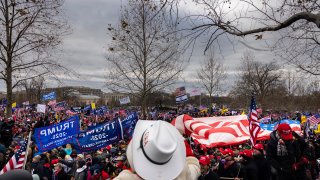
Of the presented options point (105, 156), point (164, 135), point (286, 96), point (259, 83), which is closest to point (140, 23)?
point (105, 156)

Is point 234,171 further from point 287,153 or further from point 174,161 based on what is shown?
point 174,161

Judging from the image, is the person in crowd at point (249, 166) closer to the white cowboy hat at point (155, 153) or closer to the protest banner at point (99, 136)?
the protest banner at point (99, 136)

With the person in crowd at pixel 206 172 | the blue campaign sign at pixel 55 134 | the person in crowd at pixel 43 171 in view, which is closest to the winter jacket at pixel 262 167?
the person in crowd at pixel 206 172

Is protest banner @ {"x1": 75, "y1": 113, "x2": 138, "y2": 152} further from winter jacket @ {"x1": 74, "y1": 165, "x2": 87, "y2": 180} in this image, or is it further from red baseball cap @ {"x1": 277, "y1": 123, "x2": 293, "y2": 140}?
red baseball cap @ {"x1": 277, "y1": 123, "x2": 293, "y2": 140}

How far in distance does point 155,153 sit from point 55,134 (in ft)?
28.4

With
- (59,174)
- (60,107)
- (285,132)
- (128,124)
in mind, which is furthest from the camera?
(60,107)

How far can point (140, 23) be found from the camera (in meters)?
23.9

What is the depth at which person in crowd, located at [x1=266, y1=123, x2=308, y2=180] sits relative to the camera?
709cm

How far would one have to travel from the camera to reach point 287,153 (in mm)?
7098

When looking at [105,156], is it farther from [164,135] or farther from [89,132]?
[164,135]

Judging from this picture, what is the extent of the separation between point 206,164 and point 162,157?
4.92 meters

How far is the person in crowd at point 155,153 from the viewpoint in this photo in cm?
229

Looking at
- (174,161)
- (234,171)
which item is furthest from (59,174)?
(174,161)

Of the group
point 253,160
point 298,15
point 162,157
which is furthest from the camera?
point 253,160
